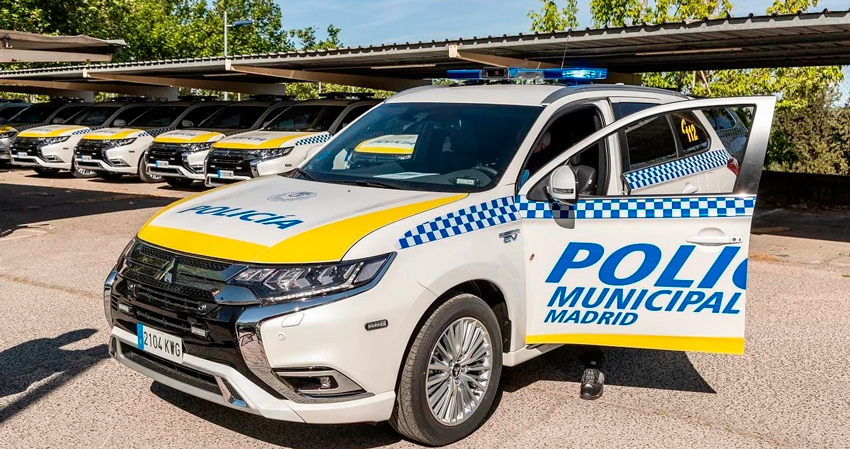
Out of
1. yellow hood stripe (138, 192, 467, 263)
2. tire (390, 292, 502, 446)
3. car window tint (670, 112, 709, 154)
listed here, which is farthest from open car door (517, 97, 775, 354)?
car window tint (670, 112, 709, 154)

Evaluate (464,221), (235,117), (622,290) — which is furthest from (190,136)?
(622,290)

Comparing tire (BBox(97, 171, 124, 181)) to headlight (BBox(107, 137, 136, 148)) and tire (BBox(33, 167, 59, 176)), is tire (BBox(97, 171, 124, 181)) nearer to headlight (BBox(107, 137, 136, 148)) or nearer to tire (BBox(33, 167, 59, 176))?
headlight (BBox(107, 137, 136, 148))

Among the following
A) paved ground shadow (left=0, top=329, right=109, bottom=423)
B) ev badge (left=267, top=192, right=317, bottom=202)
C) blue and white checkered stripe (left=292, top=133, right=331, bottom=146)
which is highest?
ev badge (left=267, top=192, right=317, bottom=202)

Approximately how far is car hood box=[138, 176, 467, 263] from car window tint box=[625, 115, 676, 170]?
136 cm

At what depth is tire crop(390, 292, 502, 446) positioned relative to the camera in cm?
350

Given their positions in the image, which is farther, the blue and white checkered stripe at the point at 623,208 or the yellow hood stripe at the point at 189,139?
the yellow hood stripe at the point at 189,139

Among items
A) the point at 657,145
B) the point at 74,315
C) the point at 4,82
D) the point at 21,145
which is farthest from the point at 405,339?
the point at 4,82

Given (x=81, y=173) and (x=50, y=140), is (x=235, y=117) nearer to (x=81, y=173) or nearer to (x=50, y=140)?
(x=81, y=173)

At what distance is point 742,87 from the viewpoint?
18281mm

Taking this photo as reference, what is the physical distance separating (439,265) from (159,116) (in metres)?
14.5

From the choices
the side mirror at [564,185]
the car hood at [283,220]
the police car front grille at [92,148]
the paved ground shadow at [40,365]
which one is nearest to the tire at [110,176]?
the police car front grille at [92,148]

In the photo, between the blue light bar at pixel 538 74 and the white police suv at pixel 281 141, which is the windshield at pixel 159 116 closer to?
the white police suv at pixel 281 141

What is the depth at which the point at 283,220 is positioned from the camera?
361cm

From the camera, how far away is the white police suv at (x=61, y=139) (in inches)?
655
